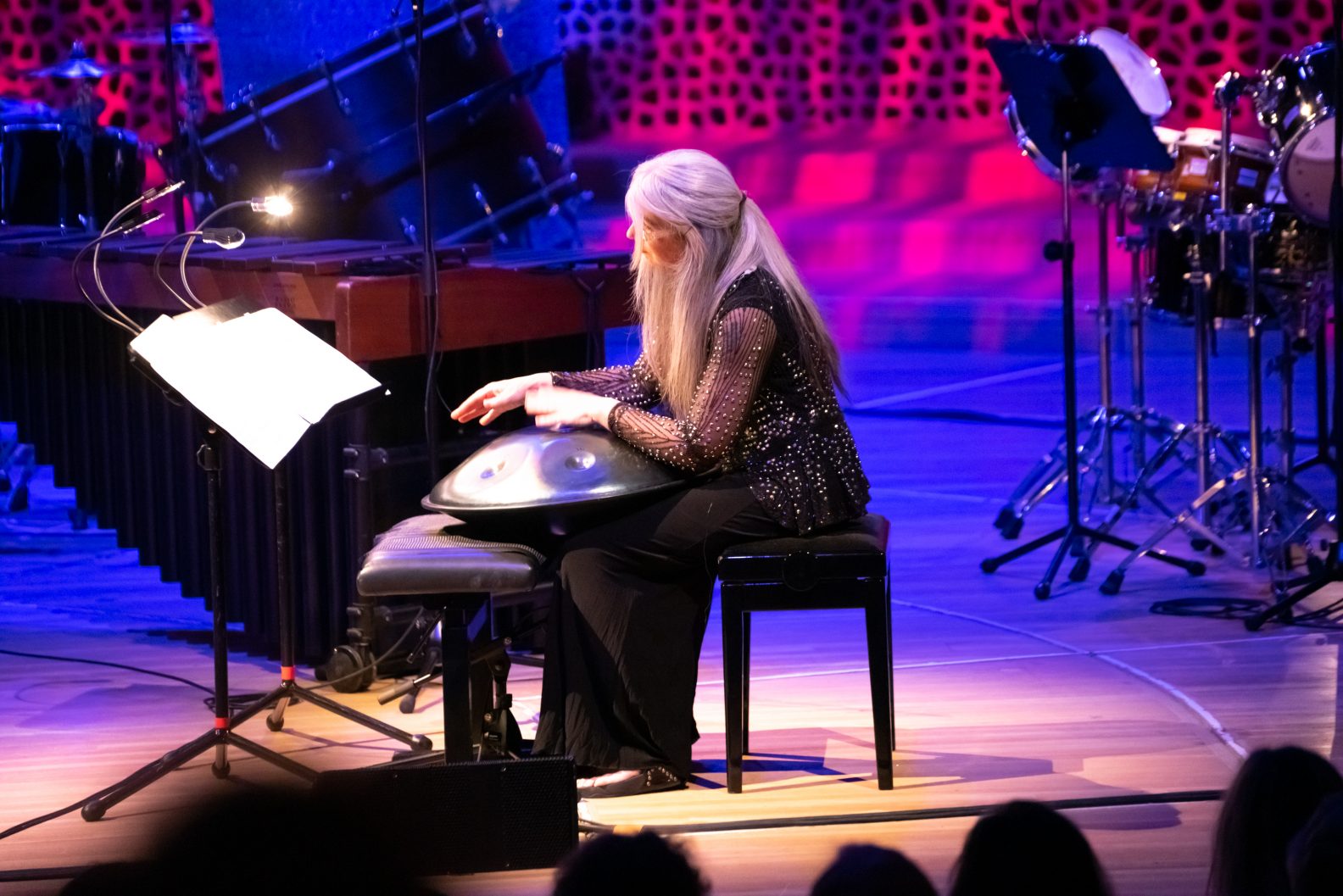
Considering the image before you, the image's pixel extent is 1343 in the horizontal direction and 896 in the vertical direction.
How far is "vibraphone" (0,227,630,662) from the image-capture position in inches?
190

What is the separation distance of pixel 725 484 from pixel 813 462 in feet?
0.66

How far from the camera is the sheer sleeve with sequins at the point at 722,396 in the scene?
12.8 feet

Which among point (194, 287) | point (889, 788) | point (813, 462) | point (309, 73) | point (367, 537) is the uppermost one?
point (309, 73)

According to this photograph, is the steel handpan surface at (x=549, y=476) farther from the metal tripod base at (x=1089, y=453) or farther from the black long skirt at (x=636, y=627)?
the metal tripod base at (x=1089, y=453)

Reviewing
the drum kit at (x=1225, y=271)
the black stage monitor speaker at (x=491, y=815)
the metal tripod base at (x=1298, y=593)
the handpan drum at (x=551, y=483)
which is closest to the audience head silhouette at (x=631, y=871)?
the black stage monitor speaker at (x=491, y=815)

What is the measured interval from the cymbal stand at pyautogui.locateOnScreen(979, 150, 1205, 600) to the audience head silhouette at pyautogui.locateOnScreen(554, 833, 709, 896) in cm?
403

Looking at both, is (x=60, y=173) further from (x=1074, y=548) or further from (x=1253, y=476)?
(x=1253, y=476)

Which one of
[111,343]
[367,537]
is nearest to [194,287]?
[111,343]

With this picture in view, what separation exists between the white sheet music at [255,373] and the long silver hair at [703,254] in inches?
27.7

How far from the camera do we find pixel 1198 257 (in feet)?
20.4

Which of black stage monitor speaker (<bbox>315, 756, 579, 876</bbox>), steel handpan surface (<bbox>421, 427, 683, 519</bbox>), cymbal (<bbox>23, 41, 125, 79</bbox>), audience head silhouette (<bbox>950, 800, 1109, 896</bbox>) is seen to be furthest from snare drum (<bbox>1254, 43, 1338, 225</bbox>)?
cymbal (<bbox>23, 41, 125, 79</bbox>)

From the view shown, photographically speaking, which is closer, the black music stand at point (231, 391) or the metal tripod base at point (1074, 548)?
the black music stand at point (231, 391)

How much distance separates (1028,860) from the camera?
69.3 inches

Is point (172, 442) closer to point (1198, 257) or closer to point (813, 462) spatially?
point (813, 462)
